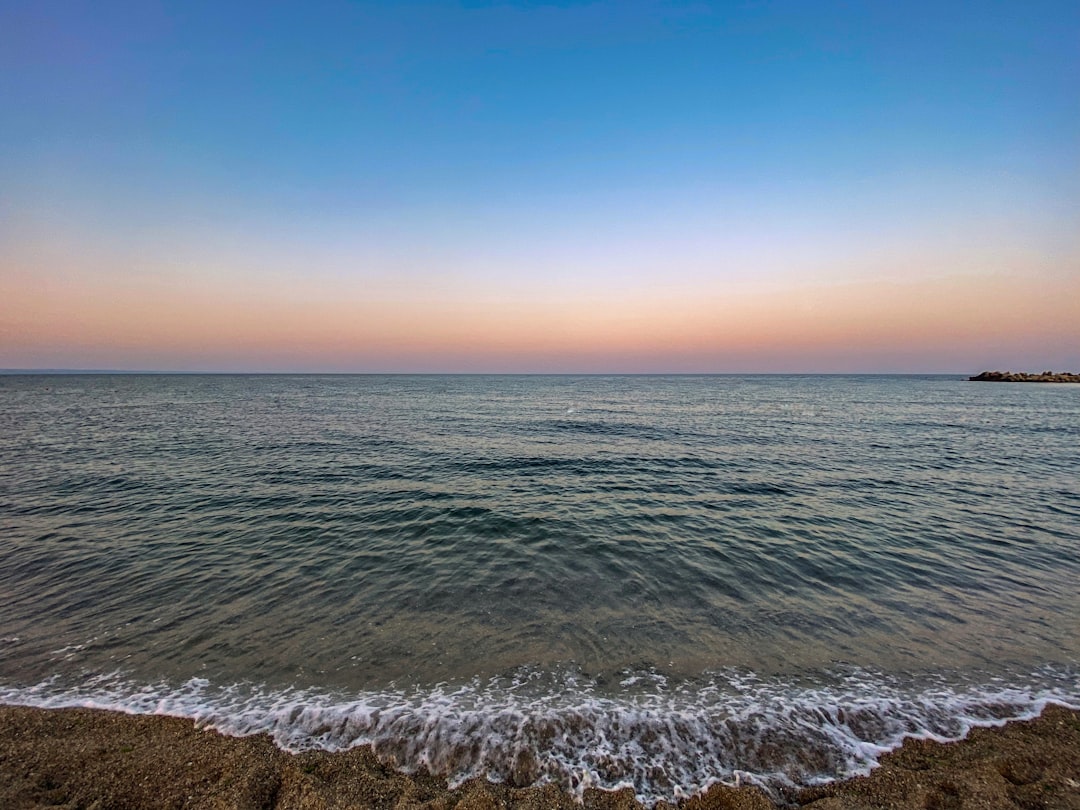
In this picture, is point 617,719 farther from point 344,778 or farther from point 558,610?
point 344,778

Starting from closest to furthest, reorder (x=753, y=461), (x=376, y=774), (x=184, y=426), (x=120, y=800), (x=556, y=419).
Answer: (x=120, y=800)
(x=376, y=774)
(x=753, y=461)
(x=184, y=426)
(x=556, y=419)

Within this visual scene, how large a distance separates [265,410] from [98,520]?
46.3 meters

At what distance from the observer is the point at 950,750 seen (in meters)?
6.27

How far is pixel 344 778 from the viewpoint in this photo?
575 cm

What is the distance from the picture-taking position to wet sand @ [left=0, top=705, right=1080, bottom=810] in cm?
532

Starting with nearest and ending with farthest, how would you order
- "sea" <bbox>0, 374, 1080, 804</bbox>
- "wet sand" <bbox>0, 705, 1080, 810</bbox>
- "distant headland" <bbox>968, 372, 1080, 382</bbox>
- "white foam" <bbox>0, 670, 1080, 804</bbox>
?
"wet sand" <bbox>0, 705, 1080, 810</bbox>
"white foam" <bbox>0, 670, 1080, 804</bbox>
"sea" <bbox>0, 374, 1080, 804</bbox>
"distant headland" <bbox>968, 372, 1080, 382</bbox>

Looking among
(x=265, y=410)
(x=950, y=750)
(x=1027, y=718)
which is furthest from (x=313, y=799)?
(x=265, y=410)

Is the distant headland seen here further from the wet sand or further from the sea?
the wet sand

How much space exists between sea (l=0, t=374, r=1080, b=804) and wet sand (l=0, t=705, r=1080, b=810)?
0.31 meters

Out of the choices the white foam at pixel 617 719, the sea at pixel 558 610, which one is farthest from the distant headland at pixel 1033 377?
the white foam at pixel 617 719

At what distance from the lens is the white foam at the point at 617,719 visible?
6.06m

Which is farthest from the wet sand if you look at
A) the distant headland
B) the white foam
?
the distant headland

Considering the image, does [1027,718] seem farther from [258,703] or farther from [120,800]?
[120,800]

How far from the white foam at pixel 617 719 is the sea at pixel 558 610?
0.04 metres
